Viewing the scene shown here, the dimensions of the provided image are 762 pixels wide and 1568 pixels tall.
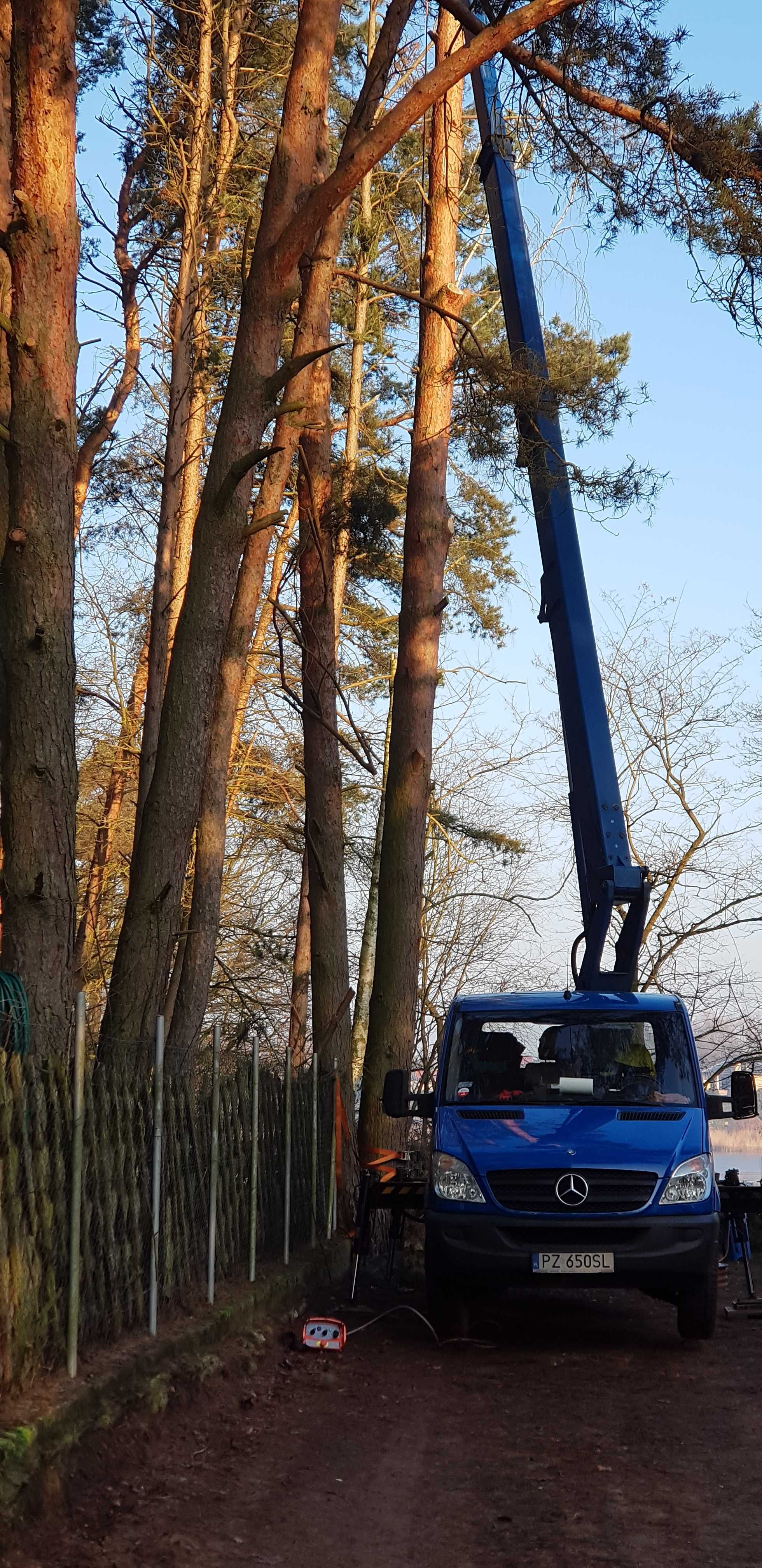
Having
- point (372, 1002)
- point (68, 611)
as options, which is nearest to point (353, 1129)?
point (372, 1002)

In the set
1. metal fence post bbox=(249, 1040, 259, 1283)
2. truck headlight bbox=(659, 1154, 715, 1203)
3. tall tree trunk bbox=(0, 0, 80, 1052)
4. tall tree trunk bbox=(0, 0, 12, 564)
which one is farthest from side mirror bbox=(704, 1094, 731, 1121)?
tall tree trunk bbox=(0, 0, 12, 564)

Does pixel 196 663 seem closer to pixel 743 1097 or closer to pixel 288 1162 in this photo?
pixel 288 1162

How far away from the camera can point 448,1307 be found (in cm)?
972

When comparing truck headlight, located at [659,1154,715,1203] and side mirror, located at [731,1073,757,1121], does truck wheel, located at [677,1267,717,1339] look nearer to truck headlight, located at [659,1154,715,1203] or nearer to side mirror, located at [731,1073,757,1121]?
truck headlight, located at [659,1154,715,1203]

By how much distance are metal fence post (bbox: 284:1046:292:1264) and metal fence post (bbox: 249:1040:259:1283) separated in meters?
0.65

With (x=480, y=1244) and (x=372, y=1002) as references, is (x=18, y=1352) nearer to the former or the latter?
(x=480, y=1244)

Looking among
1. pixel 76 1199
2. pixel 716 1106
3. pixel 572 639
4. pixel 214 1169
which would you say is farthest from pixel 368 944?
pixel 76 1199

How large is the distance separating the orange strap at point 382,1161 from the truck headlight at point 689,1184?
272cm

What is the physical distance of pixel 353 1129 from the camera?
14172 millimetres

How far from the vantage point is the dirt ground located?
17.2ft

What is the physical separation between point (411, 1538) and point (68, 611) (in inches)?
192

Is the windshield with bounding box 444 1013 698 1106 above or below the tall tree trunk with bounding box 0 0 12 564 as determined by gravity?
below

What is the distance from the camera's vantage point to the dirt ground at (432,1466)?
5230 mm

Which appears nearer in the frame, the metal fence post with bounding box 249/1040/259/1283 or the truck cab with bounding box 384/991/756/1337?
the truck cab with bounding box 384/991/756/1337
